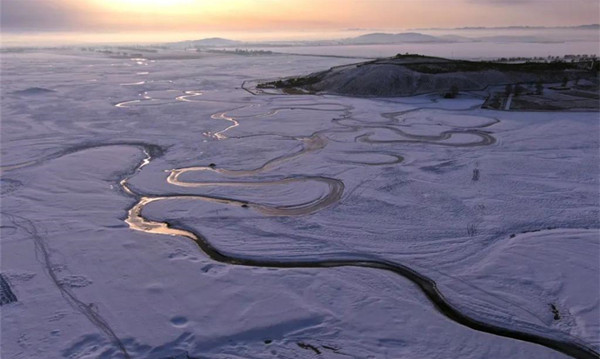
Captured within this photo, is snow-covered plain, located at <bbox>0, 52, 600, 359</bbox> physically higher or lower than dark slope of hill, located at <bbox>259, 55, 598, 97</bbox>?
lower

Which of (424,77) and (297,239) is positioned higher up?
(424,77)

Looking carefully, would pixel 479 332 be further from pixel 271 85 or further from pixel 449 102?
pixel 271 85

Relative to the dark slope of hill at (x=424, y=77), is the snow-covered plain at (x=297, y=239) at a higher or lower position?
lower

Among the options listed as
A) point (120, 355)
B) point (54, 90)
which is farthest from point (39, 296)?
point (54, 90)

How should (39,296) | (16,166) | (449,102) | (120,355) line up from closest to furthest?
(120,355)
(39,296)
(16,166)
(449,102)

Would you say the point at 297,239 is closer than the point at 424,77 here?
Yes

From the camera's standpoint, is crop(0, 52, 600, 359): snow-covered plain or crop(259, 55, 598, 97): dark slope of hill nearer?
crop(0, 52, 600, 359): snow-covered plain

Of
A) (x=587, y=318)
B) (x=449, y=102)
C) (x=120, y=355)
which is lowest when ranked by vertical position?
(x=120, y=355)

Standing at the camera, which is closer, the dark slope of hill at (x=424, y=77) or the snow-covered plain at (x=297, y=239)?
the snow-covered plain at (x=297, y=239)
